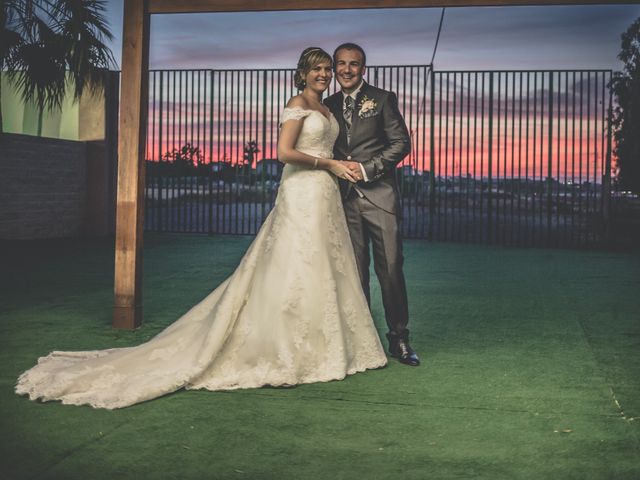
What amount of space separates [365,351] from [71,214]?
947cm

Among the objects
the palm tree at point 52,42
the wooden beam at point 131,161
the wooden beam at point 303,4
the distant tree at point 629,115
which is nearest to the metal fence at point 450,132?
the palm tree at point 52,42

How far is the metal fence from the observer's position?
11.3 metres

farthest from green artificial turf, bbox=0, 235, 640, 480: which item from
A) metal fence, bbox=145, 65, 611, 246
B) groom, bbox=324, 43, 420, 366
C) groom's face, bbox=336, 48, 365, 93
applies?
metal fence, bbox=145, 65, 611, 246

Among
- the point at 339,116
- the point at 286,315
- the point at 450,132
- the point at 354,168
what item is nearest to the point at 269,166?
the point at 450,132

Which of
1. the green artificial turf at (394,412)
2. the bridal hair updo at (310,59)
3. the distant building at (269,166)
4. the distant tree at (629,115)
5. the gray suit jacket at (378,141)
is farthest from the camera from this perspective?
the distant tree at (629,115)

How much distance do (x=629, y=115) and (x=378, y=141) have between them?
1601 cm

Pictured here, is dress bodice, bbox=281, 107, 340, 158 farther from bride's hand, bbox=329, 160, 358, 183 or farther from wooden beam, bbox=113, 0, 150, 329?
wooden beam, bbox=113, 0, 150, 329

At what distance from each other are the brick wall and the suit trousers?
8.19 meters

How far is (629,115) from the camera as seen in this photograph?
18109 mm

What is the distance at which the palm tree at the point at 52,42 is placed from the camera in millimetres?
9656

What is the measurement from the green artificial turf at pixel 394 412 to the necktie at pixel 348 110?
4.46 feet

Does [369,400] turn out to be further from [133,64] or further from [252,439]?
[133,64]

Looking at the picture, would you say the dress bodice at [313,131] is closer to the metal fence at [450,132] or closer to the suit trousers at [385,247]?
the suit trousers at [385,247]

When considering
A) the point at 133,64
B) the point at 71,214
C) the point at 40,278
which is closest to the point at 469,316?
the point at 133,64
